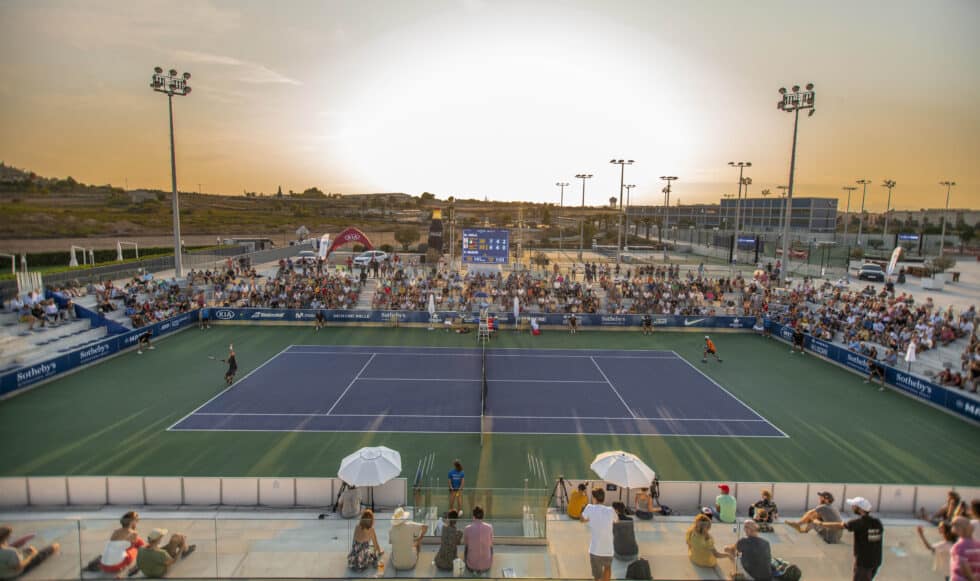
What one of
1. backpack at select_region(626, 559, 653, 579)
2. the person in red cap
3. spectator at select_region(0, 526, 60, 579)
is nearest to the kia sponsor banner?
the person in red cap

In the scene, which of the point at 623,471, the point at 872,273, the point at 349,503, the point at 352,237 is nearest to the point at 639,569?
the point at 623,471

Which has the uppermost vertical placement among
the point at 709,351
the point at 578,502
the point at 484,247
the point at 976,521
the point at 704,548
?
the point at 484,247

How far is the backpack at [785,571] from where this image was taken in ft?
25.4

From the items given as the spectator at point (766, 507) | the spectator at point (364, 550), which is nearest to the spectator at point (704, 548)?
the spectator at point (766, 507)

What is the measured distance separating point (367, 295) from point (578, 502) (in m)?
30.5

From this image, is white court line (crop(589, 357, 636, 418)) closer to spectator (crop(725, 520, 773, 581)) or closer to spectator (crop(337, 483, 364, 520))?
spectator (crop(337, 483, 364, 520))

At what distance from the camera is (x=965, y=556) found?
20.3 ft

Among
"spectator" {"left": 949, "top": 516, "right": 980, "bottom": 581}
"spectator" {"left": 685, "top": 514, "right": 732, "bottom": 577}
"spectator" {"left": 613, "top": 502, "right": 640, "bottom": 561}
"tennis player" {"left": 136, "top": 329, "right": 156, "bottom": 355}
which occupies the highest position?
"spectator" {"left": 949, "top": 516, "right": 980, "bottom": 581}

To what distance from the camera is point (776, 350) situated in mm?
29625

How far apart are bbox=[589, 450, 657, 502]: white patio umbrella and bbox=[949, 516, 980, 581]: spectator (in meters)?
5.48

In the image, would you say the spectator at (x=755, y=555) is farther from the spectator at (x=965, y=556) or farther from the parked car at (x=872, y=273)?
the parked car at (x=872, y=273)

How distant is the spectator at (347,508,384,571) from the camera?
871cm

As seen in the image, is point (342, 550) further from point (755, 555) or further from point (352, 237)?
point (352, 237)

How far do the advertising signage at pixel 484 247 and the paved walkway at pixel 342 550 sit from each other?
96.4ft
